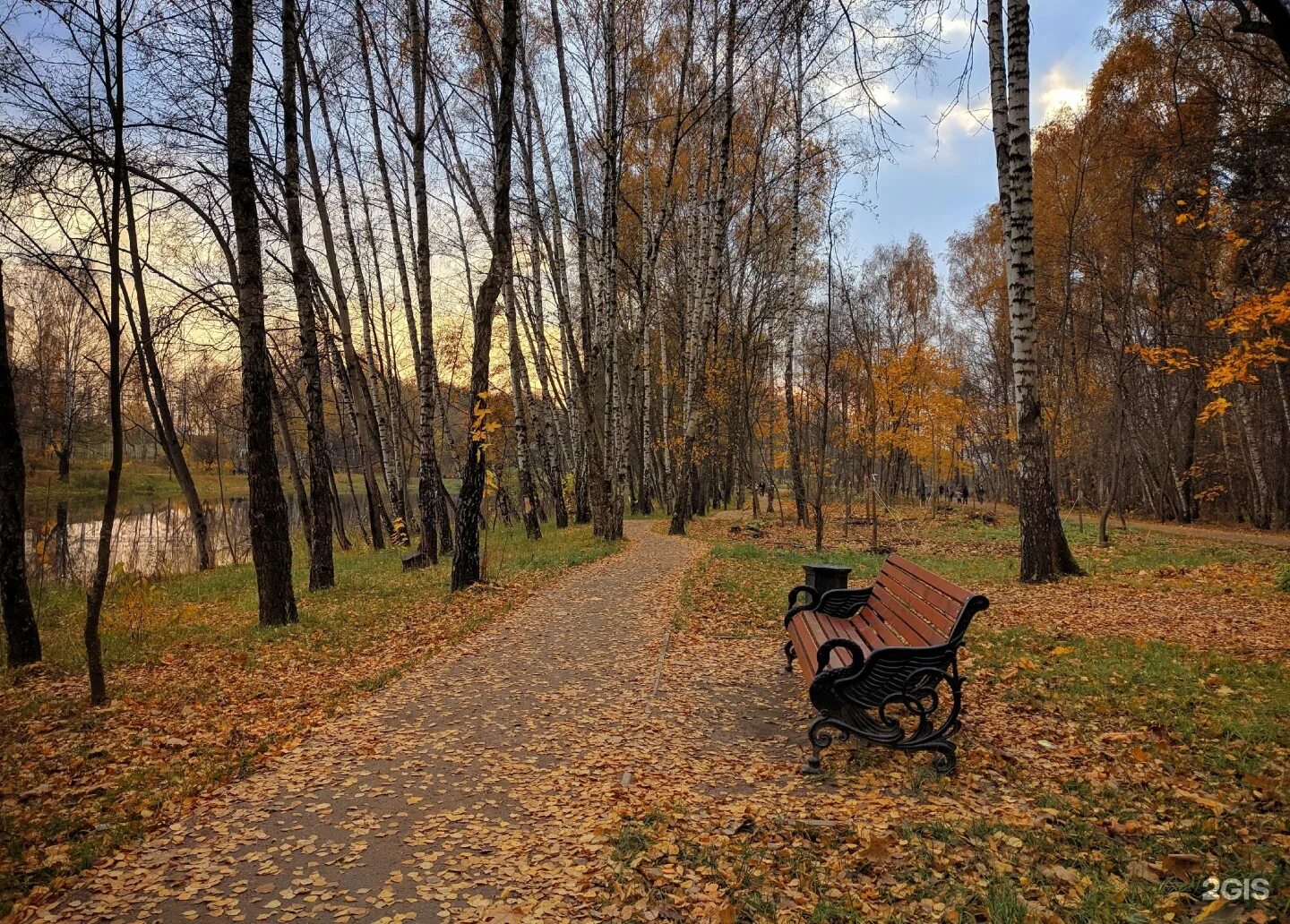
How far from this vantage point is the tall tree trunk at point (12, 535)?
650 centimetres

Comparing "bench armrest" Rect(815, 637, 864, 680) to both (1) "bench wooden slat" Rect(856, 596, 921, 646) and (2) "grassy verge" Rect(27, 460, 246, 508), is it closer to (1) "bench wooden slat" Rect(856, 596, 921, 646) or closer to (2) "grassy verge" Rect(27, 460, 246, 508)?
(1) "bench wooden slat" Rect(856, 596, 921, 646)

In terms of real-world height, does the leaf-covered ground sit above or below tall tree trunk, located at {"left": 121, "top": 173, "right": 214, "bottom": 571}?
below

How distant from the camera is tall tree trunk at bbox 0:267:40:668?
6504mm

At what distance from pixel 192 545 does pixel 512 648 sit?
2030 centimetres

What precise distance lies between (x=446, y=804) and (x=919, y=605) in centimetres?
352

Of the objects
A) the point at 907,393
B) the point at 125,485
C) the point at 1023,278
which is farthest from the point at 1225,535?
the point at 125,485

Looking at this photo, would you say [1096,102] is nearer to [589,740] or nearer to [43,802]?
[589,740]

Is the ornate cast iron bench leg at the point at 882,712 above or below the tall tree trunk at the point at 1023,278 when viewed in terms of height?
below

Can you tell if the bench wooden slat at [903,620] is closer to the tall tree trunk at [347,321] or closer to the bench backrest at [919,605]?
the bench backrest at [919,605]

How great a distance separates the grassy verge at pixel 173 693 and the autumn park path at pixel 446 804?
33 cm

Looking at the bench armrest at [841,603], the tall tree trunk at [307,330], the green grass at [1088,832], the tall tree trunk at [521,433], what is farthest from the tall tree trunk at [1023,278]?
the tall tree trunk at [521,433]

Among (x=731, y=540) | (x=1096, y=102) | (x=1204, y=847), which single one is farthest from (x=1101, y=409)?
(x=1204, y=847)

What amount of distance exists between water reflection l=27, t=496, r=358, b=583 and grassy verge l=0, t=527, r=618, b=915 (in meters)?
1.29

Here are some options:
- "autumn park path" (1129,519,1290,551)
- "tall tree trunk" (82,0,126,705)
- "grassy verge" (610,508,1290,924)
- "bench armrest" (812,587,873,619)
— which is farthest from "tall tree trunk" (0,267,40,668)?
"autumn park path" (1129,519,1290,551)
